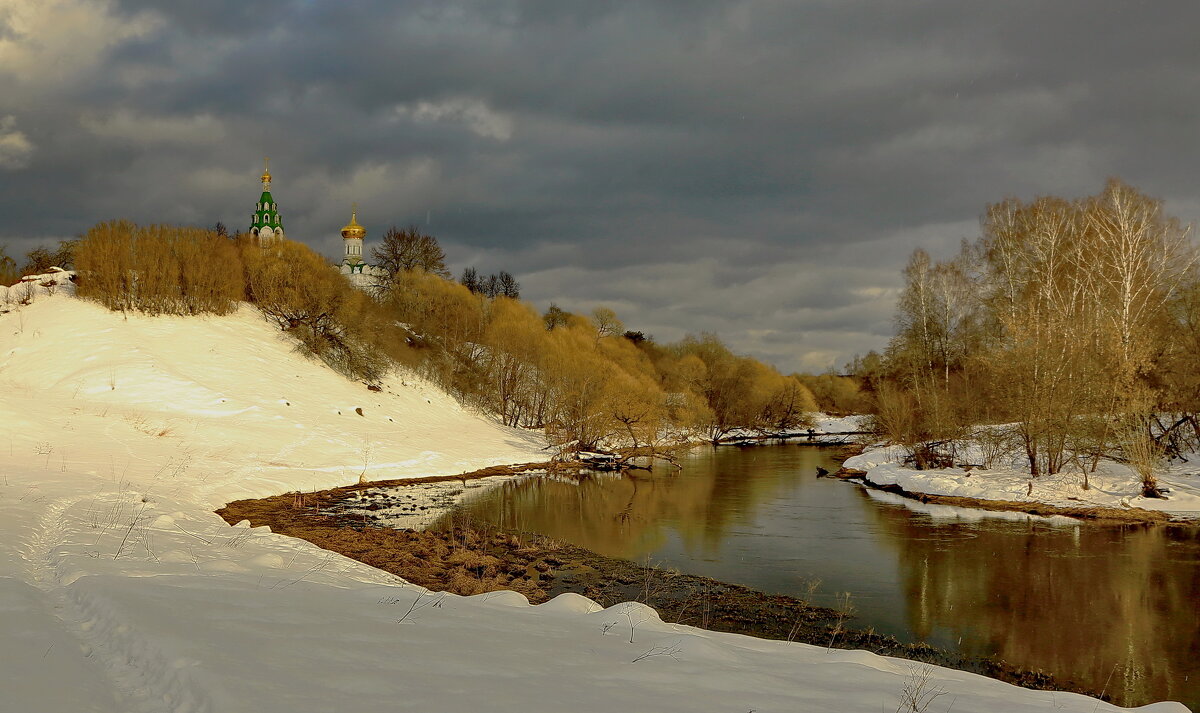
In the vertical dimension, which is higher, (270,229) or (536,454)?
(270,229)

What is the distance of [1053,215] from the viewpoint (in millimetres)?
27453

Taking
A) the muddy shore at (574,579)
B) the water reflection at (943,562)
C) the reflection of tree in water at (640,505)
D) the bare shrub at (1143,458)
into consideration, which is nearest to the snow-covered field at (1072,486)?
the bare shrub at (1143,458)

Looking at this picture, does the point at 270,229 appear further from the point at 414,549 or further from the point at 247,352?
the point at 414,549

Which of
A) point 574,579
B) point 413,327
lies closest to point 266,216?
point 413,327

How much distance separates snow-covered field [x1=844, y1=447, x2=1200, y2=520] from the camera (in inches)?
798

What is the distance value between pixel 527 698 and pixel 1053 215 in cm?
3090

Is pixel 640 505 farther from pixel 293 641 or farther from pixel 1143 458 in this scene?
pixel 293 641

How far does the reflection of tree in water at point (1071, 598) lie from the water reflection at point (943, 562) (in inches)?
1.3

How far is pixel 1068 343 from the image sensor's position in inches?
894

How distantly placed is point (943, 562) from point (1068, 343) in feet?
41.1

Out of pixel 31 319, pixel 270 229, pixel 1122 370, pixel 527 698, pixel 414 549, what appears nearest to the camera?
pixel 527 698

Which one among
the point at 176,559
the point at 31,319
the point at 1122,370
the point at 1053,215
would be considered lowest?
the point at 176,559

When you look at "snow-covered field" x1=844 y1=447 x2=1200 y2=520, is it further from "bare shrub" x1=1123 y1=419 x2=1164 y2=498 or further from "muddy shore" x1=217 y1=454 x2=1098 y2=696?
"muddy shore" x1=217 y1=454 x2=1098 y2=696

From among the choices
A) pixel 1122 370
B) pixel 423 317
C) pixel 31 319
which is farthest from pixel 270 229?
pixel 1122 370
